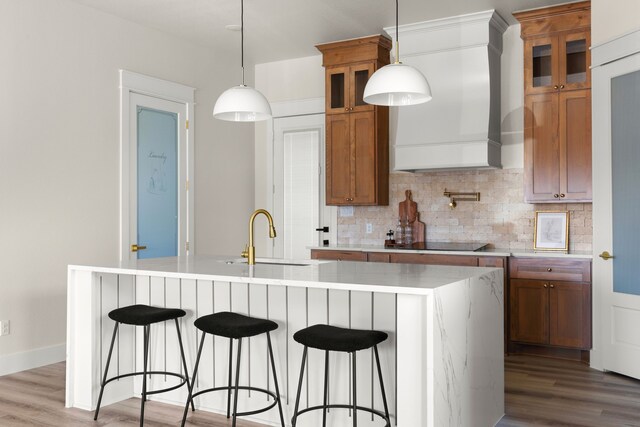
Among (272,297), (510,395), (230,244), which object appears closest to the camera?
(272,297)

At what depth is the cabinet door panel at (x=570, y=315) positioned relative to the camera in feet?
15.6

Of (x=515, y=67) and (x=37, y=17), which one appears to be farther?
(x=515, y=67)

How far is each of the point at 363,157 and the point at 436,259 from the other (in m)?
1.31

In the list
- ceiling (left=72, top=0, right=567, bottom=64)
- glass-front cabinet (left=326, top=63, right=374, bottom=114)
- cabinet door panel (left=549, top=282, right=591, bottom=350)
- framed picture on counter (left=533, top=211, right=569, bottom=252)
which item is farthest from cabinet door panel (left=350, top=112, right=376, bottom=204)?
cabinet door panel (left=549, top=282, right=591, bottom=350)

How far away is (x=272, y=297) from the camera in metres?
3.49

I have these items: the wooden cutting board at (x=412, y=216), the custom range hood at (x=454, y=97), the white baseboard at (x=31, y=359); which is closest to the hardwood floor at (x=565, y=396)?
the wooden cutting board at (x=412, y=216)

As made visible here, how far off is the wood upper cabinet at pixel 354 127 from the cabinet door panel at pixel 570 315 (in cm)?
189

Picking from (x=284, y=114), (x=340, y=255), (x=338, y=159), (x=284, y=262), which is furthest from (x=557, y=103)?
(x=284, y=114)

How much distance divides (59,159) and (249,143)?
253cm

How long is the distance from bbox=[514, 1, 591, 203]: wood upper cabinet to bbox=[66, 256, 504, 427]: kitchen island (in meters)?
1.98

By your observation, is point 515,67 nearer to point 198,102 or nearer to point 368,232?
point 368,232

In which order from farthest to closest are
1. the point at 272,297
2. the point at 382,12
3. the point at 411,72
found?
1. the point at 382,12
2. the point at 272,297
3. the point at 411,72

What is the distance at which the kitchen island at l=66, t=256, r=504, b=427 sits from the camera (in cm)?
271

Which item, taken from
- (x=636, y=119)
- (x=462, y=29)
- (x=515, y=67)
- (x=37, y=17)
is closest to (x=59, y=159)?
(x=37, y=17)
